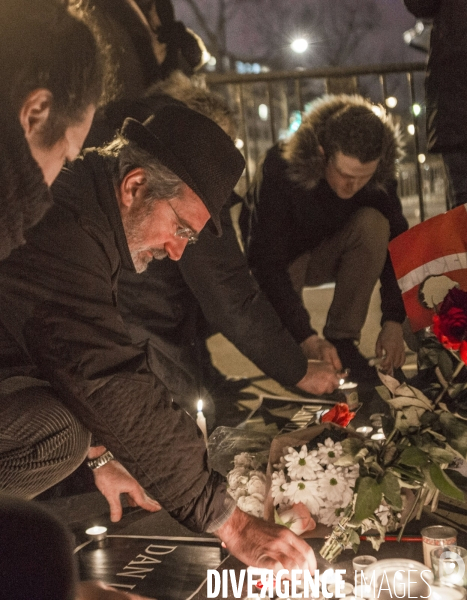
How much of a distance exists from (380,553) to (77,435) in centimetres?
81

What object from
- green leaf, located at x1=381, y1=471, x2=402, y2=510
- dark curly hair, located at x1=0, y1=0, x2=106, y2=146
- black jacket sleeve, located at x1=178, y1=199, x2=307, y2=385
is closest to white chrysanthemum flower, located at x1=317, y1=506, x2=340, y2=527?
green leaf, located at x1=381, y1=471, x2=402, y2=510

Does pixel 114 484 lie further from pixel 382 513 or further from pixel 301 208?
pixel 301 208

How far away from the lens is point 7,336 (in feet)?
6.40

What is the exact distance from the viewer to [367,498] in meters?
1.75

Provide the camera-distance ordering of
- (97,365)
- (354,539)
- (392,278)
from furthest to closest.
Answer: (392,278), (354,539), (97,365)

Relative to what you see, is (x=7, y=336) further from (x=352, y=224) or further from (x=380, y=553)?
(x=352, y=224)

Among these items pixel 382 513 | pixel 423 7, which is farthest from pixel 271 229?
pixel 382 513

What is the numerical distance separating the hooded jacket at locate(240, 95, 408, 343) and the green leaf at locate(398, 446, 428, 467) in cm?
167

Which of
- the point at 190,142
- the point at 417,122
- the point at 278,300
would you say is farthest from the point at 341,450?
the point at 417,122

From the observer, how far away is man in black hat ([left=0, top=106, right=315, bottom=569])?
1.78 metres

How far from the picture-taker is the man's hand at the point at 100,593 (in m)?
1.77

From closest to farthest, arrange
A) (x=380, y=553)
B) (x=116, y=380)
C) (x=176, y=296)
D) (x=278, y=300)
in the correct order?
1. (x=116, y=380)
2. (x=380, y=553)
3. (x=176, y=296)
4. (x=278, y=300)

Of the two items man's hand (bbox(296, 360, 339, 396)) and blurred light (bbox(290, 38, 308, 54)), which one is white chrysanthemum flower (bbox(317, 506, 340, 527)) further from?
blurred light (bbox(290, 38, 308, 54))

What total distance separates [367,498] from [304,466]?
285mm
